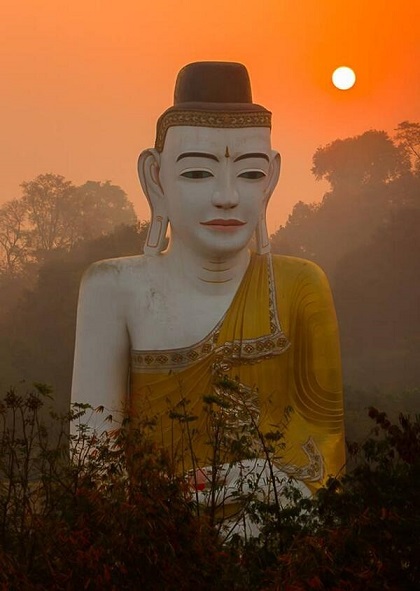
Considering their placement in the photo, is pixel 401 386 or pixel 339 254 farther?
pixel 339 254

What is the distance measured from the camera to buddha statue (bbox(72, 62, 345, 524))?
7348mm

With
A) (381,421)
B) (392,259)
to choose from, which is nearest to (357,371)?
(392,259)

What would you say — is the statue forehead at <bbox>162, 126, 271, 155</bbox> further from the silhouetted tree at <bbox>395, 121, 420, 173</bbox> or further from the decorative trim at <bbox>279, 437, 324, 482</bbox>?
the silhouetted tree at <bbox>395, 121, 420, 173</bbox>

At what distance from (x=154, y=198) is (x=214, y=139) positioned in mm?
443

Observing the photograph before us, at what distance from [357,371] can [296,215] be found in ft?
7.08

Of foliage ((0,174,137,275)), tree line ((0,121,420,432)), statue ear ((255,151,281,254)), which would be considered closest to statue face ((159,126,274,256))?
statue ear ((255,151,281,254))

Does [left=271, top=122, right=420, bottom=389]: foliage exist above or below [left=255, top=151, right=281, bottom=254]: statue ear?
above

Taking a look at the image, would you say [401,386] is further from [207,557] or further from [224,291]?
[207,557]

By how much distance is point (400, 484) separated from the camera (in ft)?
17.0

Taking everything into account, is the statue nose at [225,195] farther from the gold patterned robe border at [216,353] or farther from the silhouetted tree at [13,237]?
the silhouetted tree at [13,237]

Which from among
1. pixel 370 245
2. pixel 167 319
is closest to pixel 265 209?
pixel 167 319

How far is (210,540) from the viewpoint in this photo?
533cm

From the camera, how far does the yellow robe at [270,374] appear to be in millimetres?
7305

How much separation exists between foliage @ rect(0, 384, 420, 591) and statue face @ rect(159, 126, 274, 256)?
1.76 meters
